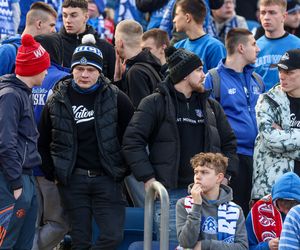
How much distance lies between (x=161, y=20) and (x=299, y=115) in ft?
12.8

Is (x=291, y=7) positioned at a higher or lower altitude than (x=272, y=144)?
higher

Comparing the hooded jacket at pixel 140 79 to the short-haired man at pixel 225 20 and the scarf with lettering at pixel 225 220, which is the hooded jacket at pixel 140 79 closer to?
the scarf with lettering at pixel 225 220

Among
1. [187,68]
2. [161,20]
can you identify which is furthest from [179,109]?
[161,20]

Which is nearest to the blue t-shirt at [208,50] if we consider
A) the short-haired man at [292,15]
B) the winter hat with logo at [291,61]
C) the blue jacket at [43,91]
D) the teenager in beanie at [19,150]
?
the winter hat with logo at [291,61]

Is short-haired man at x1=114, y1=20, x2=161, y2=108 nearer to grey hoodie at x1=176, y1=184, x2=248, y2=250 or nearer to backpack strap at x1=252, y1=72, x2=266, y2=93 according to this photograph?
backpack strap at x1=252, y1=72, x2=266, y2=93

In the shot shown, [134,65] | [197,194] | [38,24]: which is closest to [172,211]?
[197,194]

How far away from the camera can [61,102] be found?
9555mm

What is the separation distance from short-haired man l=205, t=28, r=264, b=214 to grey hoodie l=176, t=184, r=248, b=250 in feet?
5.00

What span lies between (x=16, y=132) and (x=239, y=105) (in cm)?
278

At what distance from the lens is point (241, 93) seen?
10789 millimetres

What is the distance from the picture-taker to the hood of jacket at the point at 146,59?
35.4ft

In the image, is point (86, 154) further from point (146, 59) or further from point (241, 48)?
point (241, 48)

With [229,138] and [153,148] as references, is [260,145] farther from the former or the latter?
[153,148]

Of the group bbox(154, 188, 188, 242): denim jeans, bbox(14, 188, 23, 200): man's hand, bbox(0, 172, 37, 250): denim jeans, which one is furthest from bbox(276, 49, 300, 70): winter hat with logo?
bbox(14, 188, 23, 200): man's hand
